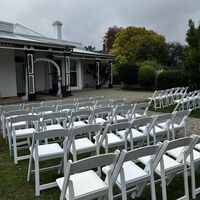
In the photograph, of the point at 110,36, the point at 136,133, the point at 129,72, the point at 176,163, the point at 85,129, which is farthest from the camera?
the point at 110,36

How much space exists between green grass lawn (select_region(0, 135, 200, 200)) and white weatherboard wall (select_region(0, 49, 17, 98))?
11.5 m

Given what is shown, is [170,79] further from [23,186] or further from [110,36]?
[110,36]

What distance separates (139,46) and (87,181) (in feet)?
110

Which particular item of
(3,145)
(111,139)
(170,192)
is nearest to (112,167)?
(170,192)

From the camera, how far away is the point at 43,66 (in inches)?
728

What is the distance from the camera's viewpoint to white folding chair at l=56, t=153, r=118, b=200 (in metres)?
2.16

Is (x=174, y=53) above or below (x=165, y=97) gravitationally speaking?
above

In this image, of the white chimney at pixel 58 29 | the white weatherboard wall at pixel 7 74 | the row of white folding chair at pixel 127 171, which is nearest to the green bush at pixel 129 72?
the white chimney at pixel 58 29

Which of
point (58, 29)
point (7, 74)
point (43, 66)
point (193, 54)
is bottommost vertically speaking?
point (7, 74)

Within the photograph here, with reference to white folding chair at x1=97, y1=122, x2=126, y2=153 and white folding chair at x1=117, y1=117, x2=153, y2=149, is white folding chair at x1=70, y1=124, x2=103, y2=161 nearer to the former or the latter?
white folding chair at x1=97, y1=122, x2=126, y2=153

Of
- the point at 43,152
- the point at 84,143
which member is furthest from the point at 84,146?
the point at 43,152

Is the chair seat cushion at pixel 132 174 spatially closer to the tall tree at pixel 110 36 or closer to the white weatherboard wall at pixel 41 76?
the white weatherboard wall at pixel 41 76

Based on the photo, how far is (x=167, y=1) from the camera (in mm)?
21500

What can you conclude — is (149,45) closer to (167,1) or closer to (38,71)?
(167,1)
